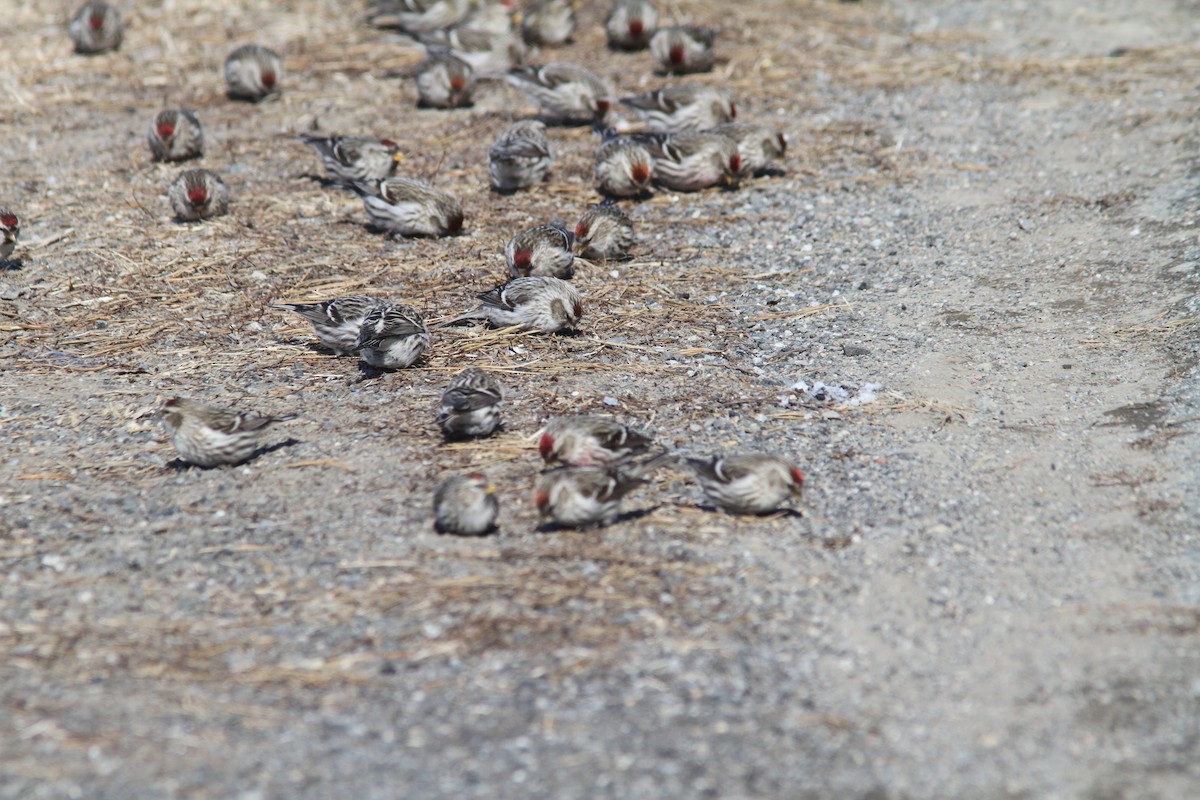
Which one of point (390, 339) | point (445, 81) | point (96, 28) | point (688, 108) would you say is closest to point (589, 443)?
point (390, 339)

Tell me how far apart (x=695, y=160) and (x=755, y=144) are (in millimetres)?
592

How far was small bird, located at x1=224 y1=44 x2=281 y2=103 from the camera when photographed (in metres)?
10.5

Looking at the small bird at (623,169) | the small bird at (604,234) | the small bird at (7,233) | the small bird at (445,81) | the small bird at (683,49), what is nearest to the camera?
the small bird at (7,233)

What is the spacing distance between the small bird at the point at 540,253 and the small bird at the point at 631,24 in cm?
487

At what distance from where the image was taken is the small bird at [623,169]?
8680 mm

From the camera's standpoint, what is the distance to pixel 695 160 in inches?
350

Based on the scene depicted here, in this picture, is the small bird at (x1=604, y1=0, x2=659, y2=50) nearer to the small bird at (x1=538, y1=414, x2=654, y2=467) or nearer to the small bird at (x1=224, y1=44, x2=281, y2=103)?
the small bird at (x1=224, y1=44, x2=281, y2=103)

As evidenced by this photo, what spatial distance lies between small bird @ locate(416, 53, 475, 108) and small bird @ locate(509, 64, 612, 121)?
0.57 metres

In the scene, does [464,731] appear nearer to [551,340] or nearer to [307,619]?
[307,619]

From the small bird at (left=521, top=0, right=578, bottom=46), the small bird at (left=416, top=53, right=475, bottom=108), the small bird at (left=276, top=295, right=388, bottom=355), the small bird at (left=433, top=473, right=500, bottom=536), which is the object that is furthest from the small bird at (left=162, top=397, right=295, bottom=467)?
the small bird at (left=521, top=0, right=578, bottom=46)

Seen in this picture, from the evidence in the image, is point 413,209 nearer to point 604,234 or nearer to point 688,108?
point 604,234

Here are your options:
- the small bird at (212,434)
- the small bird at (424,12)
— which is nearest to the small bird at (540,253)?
the small bird at (212,434)

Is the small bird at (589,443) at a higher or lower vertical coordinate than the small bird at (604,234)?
lower

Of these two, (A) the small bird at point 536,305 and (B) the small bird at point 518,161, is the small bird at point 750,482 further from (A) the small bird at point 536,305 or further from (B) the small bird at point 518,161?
(B) the small bird at point 518,161
